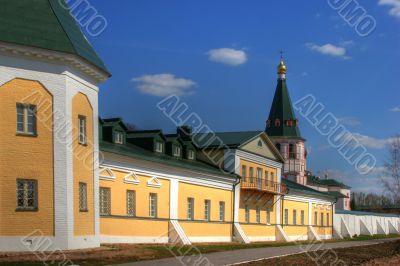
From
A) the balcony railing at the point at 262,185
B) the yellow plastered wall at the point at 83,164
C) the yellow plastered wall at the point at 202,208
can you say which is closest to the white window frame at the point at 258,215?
the balcony railing at the point at 262,185

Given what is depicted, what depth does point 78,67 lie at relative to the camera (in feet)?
73.0

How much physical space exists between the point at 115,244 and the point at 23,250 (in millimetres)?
6719

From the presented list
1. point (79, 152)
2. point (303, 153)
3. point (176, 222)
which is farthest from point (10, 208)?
point (303, 153)

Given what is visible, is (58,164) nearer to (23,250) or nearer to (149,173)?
(23,250)

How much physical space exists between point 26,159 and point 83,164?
109 inches

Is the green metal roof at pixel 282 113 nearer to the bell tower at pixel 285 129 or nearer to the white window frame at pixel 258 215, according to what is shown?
the bell tower at pixel 285 129

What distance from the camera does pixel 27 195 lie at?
20.5 meters

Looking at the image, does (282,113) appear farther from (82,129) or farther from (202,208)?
(82,129)

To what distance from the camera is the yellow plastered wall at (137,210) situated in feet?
88.5

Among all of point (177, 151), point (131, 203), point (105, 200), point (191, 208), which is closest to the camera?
point (105, 200)

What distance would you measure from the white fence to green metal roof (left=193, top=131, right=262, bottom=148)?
22.1 metres

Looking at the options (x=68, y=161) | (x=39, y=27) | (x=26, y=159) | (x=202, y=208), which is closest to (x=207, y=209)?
(x=202, y=208)

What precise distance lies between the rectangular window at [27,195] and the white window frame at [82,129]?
2755mm

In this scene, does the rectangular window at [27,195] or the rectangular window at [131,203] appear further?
the rectangular window at [131,203]
